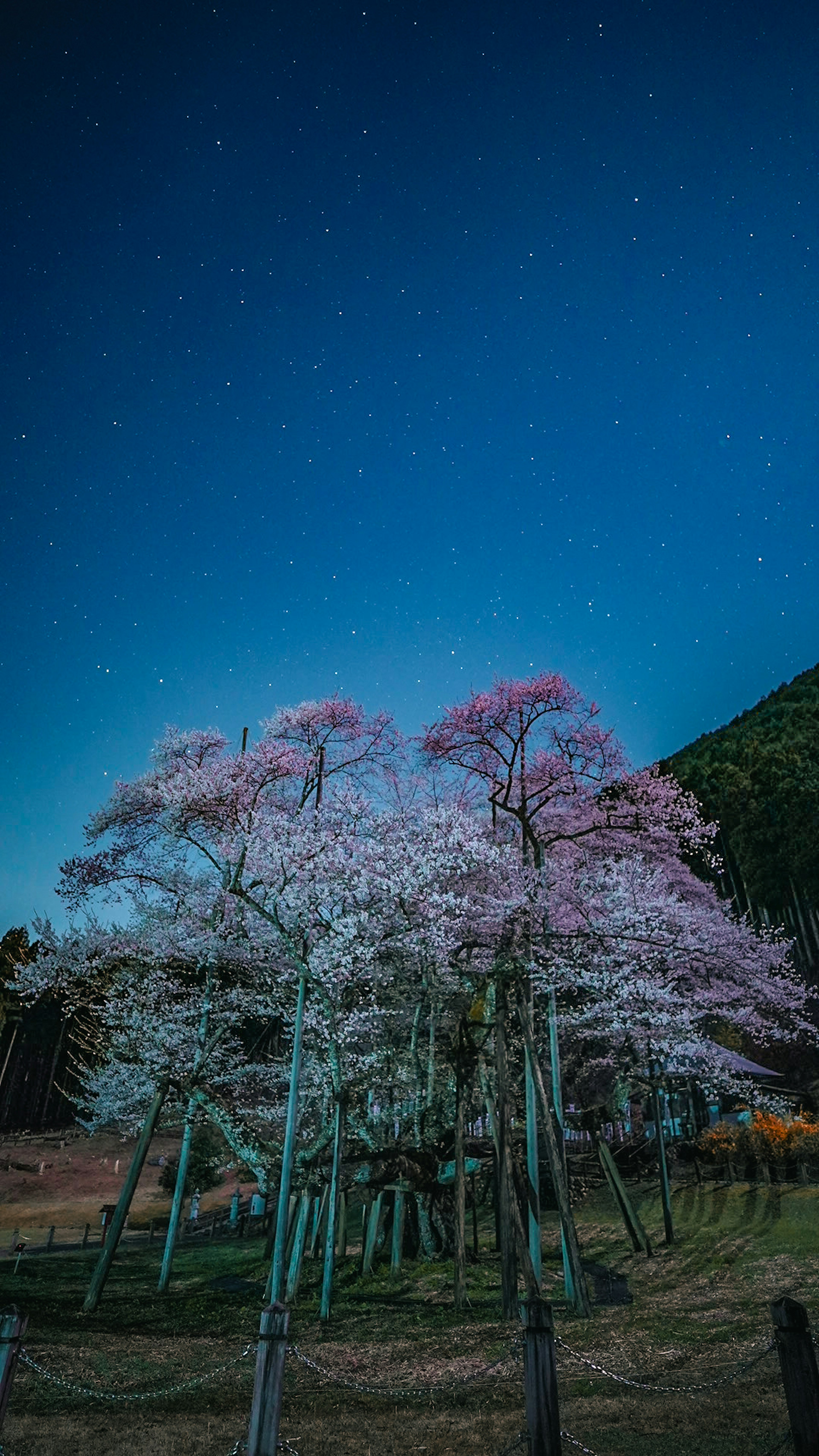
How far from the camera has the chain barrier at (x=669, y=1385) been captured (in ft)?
21.4

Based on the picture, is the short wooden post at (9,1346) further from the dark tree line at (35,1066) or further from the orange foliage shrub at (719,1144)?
the dark tree line at (35,1066)

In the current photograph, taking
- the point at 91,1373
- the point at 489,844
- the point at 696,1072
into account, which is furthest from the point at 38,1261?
the point at 696,1072

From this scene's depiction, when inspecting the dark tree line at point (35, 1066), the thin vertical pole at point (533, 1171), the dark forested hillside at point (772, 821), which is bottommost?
the thin vertical pole at point (533, 1171)

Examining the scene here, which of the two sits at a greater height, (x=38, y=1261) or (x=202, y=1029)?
(x=202, y=1029)

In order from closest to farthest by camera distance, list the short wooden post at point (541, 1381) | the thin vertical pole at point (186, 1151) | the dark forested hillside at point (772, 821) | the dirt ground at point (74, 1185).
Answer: the short wooden post at point (541, 1381) < the thin vertical pole at point (186, 1151) < the dirt ground at point (74, 1185) < the dark forested hillside at point (772, 821)

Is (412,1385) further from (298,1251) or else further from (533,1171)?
(298,1251)

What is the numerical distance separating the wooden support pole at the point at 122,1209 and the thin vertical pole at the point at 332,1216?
204 inches

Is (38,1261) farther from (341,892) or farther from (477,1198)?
(341,892)

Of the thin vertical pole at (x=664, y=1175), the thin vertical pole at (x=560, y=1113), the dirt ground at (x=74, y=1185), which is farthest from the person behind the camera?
the dirt ground at (x=74, y=1185)

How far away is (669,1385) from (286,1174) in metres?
7.36

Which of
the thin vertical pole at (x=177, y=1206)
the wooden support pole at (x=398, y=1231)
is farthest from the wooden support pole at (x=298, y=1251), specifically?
the thin vertical pole at (x=177, y=1206)

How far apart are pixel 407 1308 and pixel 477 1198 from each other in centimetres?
1640

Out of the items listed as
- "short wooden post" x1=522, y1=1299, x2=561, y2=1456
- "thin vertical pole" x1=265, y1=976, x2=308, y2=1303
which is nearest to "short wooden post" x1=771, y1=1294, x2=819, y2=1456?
"short wooden post" x1=522, y1=1299, x2=561, y2=1456

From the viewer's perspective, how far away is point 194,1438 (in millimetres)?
7812
